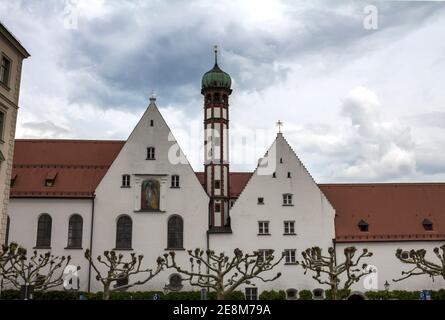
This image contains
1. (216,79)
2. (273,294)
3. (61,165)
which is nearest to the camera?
(273,294)

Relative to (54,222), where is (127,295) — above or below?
below

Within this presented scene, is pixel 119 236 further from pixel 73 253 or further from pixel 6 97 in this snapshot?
pixel 6 97

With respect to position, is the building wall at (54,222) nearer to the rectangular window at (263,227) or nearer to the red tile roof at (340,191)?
the red tile roof at (340,191)

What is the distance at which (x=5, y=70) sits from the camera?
108 ft

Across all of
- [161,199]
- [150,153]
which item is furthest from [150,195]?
[150,153]

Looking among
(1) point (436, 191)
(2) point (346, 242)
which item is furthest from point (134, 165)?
(1) point (436, 191)

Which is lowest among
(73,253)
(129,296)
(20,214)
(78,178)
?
(129,296)

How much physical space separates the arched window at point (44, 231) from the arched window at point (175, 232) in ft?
36.5

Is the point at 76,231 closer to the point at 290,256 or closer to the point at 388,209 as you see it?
the point at 290,256

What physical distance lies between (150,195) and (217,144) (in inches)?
367

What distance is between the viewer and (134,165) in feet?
152

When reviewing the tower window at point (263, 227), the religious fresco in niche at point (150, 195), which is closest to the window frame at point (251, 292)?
the tower window at point (263, 227)

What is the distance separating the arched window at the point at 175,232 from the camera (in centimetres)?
4491
